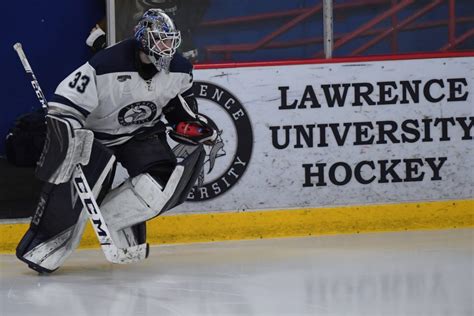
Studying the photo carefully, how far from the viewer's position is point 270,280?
5.06 m

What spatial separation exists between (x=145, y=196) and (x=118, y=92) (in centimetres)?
43

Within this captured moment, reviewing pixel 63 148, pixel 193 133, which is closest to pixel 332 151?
pixel 193 133

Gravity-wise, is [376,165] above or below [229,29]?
below

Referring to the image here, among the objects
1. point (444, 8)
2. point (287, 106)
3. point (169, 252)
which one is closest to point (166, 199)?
point (169, 252)

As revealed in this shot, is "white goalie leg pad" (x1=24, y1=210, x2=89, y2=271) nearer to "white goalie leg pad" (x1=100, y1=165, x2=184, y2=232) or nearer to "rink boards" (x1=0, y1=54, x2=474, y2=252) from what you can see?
"white goalie leg pad" (x1=100, y1=165, x2=184, y2=232)

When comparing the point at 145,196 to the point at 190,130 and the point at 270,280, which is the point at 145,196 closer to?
the point at 190,130

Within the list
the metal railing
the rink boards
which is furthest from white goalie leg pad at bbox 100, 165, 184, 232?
the metal railing

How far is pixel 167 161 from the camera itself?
541 centimetres

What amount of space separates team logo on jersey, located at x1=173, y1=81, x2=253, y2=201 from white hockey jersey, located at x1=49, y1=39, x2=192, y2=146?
0.72 meters

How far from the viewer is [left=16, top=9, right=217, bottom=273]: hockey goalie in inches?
201

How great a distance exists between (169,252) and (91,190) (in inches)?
29.3

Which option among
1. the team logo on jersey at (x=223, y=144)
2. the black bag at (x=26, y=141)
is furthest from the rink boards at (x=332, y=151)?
the black bag at (x=26, y=141)

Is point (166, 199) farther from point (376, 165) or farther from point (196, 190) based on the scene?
point (376, 165)

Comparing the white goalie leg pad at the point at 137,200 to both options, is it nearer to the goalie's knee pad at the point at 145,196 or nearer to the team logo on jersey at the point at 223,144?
the goalie's knee pad at the point at 145,196
